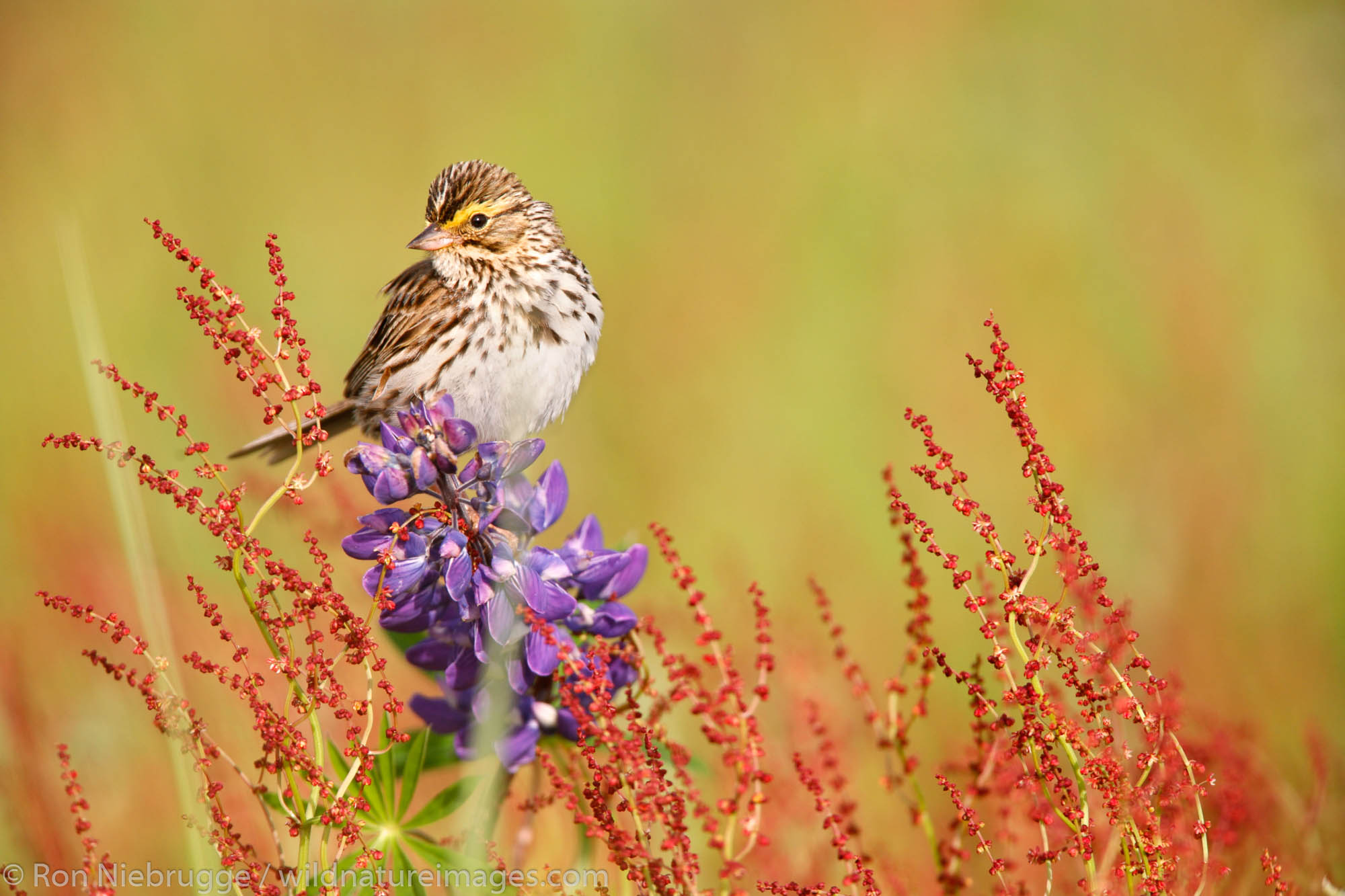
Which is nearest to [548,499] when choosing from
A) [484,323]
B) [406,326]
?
[484,323]

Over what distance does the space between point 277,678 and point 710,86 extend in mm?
6079

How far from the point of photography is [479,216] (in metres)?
3.16

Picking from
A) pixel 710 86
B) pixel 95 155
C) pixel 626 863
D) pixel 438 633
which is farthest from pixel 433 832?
pixel 710 86

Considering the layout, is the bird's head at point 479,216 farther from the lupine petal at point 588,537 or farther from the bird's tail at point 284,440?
the lupine petal at point 588,537

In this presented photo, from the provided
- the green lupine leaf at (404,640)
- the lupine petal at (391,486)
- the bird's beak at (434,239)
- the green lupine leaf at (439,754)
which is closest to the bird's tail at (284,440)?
the bird's beak at (434,239)

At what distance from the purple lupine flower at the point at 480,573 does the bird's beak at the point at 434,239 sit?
3.37 ft

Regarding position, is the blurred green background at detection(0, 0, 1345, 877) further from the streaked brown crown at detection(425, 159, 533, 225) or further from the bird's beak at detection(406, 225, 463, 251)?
the streaked brown crown at detection(425, 159, 533, 225)

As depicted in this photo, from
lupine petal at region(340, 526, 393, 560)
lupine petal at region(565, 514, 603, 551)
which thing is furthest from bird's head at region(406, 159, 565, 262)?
lupine petal at region(340, 526, 393, 560)

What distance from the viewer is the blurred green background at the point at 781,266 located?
13.6 feet

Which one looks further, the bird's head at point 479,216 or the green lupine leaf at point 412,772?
the bird's head at point 479,216

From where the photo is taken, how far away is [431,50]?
27.6 feet

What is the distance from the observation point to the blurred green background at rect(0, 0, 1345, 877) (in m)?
4.16

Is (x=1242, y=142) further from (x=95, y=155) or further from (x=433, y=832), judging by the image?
(x=95, y=155)

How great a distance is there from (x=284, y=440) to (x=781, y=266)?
394 centimetres
